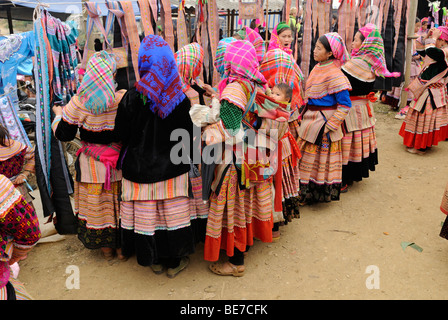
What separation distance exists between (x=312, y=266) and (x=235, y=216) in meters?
0.88

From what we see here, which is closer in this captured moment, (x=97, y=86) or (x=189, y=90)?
(x=97, y=86)

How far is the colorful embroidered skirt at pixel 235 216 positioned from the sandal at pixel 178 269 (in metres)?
0.29

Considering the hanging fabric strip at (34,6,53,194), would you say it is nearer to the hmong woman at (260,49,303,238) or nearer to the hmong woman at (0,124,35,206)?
the hmong woman at (0,124,35,206)

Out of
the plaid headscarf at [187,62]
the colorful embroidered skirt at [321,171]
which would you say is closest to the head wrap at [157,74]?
the plaid headscarf at [187,62]

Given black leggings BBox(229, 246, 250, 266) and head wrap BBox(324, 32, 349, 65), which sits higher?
head wrap BBox(324, 32, 349, 65)

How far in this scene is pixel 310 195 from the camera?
4.09 meters

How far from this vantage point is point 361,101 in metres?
4.05

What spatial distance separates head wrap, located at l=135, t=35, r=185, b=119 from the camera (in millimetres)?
2238

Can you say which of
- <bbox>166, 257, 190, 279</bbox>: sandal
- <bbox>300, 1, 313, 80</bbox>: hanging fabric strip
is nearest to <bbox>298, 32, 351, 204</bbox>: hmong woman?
<bbox>300, 1, 313, 80</bbox>: hanging fabric strip

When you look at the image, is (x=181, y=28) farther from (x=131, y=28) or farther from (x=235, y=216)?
(x=235, y=216)

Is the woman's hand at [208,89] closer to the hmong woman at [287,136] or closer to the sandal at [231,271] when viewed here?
the hmong woman at [287,136]

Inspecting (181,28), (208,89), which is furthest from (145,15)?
(208,89)

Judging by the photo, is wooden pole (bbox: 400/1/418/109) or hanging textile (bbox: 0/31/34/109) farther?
wooden pole (bbox: 400/1/418/109)
